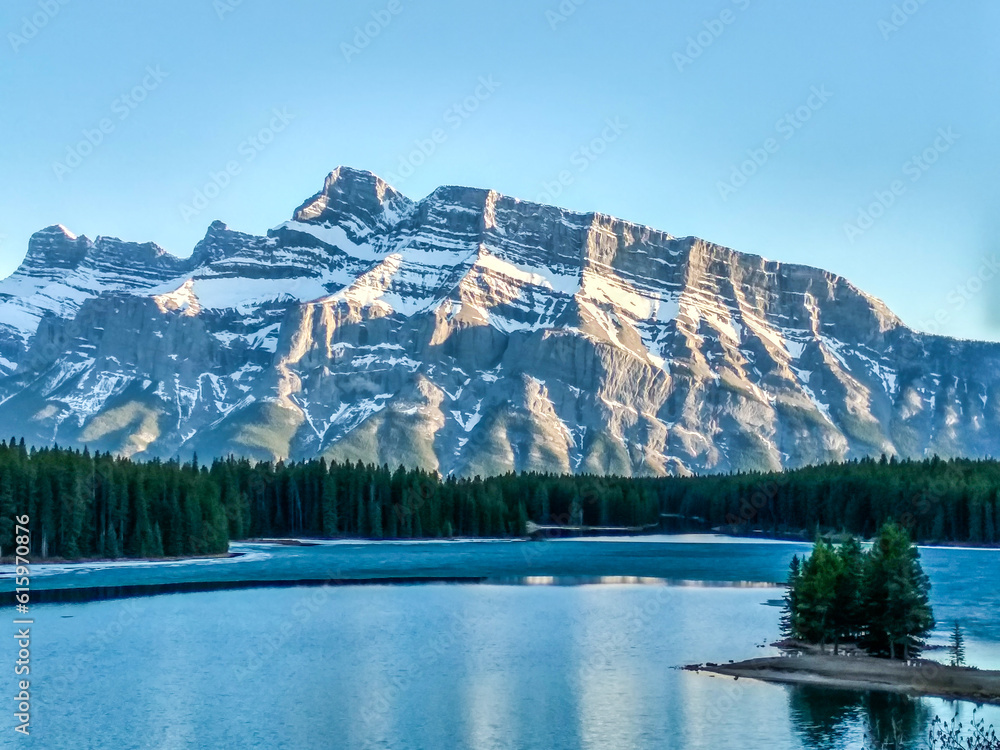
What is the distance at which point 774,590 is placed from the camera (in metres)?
130

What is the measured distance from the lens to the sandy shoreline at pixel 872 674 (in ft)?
222

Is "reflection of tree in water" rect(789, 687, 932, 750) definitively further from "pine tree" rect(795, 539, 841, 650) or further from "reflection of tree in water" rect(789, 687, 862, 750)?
"pine tree" rect(795, 539, 841, 650)

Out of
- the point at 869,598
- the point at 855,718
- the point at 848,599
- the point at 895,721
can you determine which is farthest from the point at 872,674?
the point at 895,721

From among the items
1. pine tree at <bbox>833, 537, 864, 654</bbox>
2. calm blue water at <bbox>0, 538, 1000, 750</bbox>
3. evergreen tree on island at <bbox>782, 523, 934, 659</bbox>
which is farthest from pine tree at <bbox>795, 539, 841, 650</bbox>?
calm blue water at <bbox>0, 538, 1000, 750</bbox>

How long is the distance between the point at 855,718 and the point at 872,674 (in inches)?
414

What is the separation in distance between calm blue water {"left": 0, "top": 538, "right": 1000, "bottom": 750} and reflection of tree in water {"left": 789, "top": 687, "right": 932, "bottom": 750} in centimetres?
22

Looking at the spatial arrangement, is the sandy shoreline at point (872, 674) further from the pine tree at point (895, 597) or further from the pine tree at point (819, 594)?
the pine tree at point (819, 594)

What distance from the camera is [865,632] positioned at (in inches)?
3177

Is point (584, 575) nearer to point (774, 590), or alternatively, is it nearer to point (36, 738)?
point (774, 590)

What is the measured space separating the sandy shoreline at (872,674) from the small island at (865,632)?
59mm

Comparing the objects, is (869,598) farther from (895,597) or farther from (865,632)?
(865,632)

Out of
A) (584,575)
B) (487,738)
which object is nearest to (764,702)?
(487,738)

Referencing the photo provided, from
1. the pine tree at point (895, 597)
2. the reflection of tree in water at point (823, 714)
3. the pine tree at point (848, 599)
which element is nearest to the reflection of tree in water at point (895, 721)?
the reflection of tree in water at point (823, 714)

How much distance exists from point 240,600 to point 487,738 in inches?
2505
